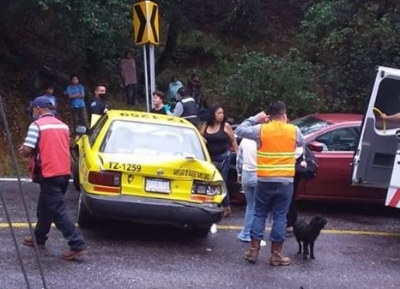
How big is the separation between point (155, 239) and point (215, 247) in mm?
737

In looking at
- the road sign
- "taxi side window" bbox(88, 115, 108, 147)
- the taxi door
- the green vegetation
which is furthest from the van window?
the green vegetation

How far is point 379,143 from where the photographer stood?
1122cm

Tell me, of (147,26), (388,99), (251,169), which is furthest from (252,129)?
(147,26)

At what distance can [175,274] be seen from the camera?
339 inches

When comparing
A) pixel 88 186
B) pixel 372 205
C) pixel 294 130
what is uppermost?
pixel 294 130

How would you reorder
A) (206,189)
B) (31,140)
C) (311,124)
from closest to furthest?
(31,140)
(206,189)
(311,124)

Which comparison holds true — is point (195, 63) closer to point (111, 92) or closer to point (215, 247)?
point (111, 92)

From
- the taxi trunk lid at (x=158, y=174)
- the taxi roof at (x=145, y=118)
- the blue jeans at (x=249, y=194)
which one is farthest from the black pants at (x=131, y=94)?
the taxi trunk lid at (x=158, y=174)

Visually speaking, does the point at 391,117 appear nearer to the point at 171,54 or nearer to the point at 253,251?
the point at 253,251

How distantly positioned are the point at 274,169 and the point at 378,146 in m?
2.87

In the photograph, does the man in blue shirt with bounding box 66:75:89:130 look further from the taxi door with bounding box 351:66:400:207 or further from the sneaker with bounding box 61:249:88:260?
the sneaker with bounding box 61:249:88:260

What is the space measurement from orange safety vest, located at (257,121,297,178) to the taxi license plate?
123 centimetres

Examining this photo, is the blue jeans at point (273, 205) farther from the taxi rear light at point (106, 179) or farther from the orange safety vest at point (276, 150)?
the taxi rear light at point (106, 179)

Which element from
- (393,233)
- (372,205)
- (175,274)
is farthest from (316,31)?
(175,274)
